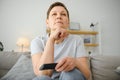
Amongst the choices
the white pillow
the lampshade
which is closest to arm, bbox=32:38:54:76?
the white pillow

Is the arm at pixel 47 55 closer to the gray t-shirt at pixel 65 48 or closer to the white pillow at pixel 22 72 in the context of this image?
the gray t-shirt at pixel 65 48

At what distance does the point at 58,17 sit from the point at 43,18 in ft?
9.40

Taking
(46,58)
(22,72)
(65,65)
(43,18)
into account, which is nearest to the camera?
(65,65)

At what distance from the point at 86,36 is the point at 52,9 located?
2808 mm

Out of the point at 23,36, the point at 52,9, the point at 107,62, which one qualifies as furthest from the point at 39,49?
the point at 23,36

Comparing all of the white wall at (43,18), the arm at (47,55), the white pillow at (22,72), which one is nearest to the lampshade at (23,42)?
the white wall at (43,18)

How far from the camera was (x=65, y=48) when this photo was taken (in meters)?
0.97

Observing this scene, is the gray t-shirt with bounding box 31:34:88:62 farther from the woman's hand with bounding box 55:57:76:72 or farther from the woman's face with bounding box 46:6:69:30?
the woman's hand with bounding box 55:57:76:72

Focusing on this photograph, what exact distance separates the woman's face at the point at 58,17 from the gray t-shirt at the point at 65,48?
0.10 metres

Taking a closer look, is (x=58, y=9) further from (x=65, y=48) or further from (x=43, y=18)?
(x=43, y=18)

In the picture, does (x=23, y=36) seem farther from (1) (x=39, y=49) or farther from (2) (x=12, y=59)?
(1) (x=39, y=49)

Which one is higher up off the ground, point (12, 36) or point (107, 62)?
point (12, 36)

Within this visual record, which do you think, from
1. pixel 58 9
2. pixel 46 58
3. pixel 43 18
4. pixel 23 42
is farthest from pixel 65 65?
pixel 43 18

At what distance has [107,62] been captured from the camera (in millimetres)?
1646
